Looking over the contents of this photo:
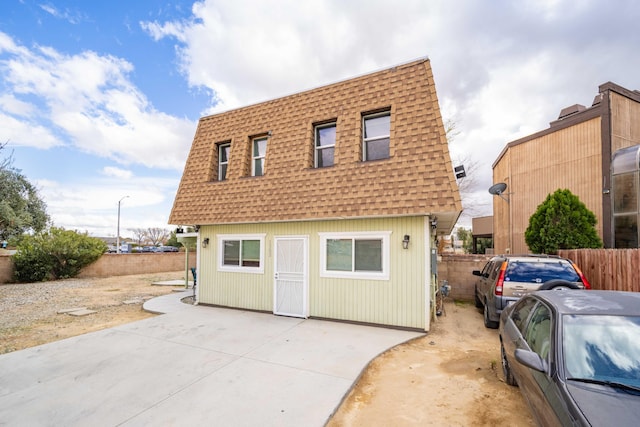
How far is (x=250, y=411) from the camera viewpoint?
331 centimetres

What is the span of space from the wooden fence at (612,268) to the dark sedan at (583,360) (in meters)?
4.13

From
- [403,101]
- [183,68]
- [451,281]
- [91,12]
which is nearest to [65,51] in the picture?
[91,12]

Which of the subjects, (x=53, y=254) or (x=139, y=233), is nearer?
(x=53, y=254)

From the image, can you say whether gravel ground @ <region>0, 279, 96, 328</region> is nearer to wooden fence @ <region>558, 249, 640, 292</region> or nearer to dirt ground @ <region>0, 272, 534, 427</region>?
dirt ground @ <region>0, 272, 534, 427</region>

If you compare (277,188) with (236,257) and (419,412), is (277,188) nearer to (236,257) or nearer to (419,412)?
(236,257)

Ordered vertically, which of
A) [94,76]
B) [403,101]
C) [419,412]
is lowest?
[419,412]

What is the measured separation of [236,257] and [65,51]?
31.6ft

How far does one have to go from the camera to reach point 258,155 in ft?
28.6

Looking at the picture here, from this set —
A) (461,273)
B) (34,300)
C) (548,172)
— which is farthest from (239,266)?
(548,172)

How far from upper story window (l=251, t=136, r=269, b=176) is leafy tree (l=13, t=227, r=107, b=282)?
1450cm

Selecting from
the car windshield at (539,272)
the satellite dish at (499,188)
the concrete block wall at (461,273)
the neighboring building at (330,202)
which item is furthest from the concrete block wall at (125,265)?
the car windshield at (539,272)

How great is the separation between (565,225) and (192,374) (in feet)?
35.2

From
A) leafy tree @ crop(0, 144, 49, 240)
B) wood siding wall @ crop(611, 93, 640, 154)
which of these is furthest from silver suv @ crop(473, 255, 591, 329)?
leafy tree @ crop(0, 144, 49, 240)

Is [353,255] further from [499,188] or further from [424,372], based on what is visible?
[499,188]
